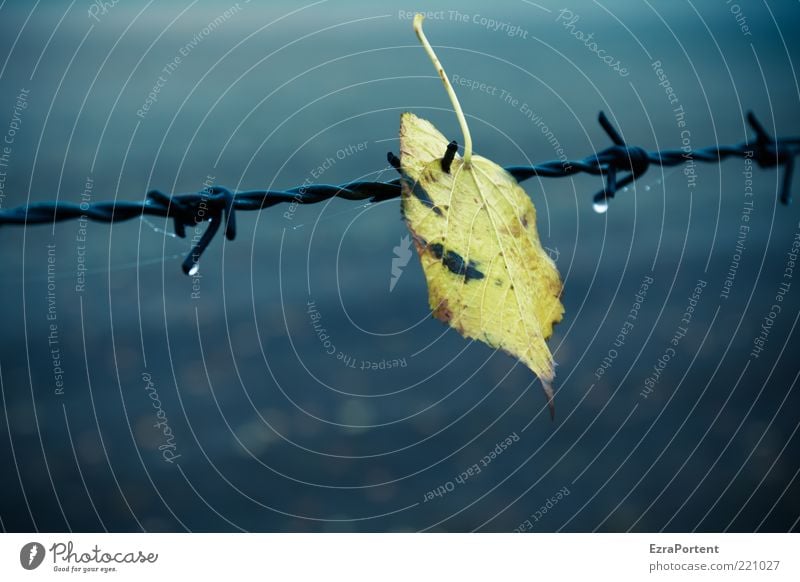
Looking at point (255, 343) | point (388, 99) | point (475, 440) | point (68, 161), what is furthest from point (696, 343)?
point (68, 161)

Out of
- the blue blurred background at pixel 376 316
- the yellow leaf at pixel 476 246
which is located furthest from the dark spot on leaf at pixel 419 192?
the blue blurred background at pixel 376 316

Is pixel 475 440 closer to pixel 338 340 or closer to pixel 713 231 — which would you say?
pixel 338 340

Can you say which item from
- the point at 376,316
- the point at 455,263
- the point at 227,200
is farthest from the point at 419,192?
the point at 376,316

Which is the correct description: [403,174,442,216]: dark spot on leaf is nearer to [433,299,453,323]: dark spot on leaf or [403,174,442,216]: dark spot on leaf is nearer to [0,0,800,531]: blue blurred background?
[433,299,453,323]: dark spot on leaf

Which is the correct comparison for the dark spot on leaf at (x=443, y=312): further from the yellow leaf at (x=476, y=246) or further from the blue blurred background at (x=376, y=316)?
the blue blurred background at (x=376, y=316)

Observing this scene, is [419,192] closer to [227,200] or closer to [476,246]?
[476,246]

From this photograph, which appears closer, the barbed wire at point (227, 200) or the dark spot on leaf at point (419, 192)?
the dark spot on leaf at point (419, 192)
